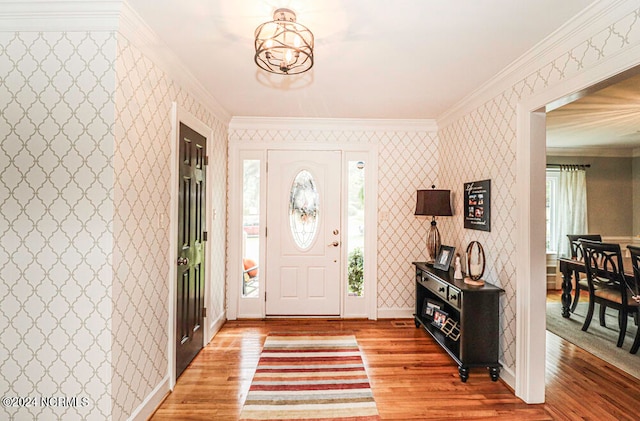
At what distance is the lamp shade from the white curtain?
3543 millimetres

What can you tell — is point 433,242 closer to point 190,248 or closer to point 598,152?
point 190,248

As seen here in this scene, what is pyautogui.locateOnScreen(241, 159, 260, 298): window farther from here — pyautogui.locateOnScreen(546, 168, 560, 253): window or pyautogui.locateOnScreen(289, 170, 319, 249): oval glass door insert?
pyautogui.locateOnScreen(546, 168, 560, 253): window

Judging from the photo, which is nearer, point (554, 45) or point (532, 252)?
point (554, 45)

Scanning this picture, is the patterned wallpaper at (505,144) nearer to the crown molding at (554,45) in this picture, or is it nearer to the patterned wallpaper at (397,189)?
the crown molding at (554,45)

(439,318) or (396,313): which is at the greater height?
(439,318)

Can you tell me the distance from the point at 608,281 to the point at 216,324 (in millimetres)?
4348

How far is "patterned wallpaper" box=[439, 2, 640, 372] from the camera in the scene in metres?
1.70

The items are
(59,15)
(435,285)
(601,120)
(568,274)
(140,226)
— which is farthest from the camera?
(568,274)

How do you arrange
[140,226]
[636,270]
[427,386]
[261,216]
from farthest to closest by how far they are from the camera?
[261,216]
[636,270]
[427,386]
[140,226]

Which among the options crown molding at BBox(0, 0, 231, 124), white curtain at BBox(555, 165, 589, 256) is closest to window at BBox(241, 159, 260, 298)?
crown molding at BBox(0, 0, 231, 124)

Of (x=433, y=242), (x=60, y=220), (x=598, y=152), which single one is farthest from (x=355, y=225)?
(x=598, y=152)

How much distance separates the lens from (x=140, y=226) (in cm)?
199

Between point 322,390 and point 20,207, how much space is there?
2.27m

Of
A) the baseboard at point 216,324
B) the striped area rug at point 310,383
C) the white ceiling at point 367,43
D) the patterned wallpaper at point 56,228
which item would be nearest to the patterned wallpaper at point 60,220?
the patterned wallpaper at point 56,228
